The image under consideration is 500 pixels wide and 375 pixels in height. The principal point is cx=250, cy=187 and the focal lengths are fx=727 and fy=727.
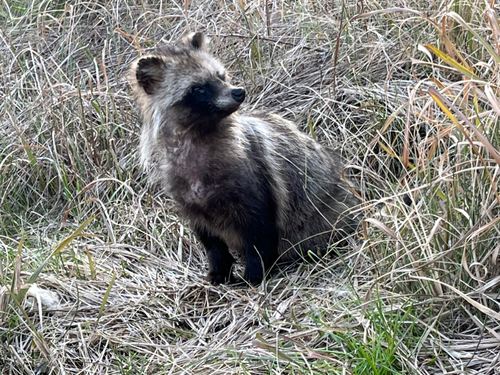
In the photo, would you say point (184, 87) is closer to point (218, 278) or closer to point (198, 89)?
point (198, 89)

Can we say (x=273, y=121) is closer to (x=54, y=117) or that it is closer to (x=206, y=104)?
(x=206, y=104)

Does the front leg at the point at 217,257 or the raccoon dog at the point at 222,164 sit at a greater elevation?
the raccoon dog at the point at 222,164

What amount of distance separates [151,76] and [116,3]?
8.33 ft

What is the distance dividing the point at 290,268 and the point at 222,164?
812 millimetres

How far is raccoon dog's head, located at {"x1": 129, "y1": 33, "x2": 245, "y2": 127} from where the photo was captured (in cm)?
402

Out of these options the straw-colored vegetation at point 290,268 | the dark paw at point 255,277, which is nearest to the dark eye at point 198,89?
the straw-colored vegetation at point 290,268

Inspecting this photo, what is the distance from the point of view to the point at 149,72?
13.8ft

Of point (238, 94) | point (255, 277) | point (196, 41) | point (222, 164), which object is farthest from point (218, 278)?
point (196, 41)

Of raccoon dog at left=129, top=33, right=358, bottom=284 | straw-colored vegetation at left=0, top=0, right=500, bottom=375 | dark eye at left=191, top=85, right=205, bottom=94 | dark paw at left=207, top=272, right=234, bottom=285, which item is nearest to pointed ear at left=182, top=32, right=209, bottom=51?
raccoon dog at left=129, top=33, right=358, bottom=284

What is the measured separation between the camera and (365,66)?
521 centimetres

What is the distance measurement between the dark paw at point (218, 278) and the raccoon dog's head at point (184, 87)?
3.02ft

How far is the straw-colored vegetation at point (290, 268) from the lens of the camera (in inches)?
119

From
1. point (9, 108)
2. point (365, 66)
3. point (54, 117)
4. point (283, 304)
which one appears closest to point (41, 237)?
point (54, 117)

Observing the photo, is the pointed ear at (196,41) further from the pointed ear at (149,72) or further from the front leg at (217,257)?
the front leg at (217,257)
